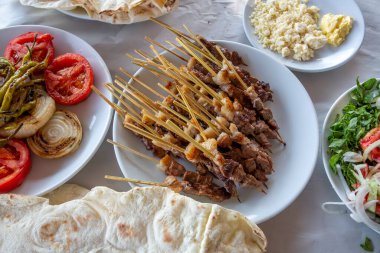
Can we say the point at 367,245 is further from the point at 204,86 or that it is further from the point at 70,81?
the point at 70,81

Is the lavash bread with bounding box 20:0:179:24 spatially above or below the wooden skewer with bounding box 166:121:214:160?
above

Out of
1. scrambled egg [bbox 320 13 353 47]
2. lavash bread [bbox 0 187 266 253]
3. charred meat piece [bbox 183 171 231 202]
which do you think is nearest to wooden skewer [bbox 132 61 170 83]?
charred meat piece [bbox 183 171 231 202]

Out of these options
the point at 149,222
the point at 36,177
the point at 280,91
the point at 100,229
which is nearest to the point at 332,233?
the point at 280,91

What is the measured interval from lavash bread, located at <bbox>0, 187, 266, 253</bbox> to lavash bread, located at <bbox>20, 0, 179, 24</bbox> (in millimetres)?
1472

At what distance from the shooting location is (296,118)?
8.30 ft

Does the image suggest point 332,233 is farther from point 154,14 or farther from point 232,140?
point 154,14

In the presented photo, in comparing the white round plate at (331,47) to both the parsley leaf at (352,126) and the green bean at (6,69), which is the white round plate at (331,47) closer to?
the parsley leaf at (352,126)

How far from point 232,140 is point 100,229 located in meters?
0.94

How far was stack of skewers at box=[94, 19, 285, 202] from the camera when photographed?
225 centimetres

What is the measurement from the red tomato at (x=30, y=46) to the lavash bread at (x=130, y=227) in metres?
1.24

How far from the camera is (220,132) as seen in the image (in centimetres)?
234

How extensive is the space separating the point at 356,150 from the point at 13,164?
2.00 metres

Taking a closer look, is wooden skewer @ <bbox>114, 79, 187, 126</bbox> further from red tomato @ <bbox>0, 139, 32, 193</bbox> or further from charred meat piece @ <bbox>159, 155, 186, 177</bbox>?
red tomato @ <bbox>0, 139, 32, 193</bbox>

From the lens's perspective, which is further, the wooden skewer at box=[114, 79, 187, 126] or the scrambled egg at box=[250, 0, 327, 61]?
the scrambled egg at box=[250, 0, 327, 61]
